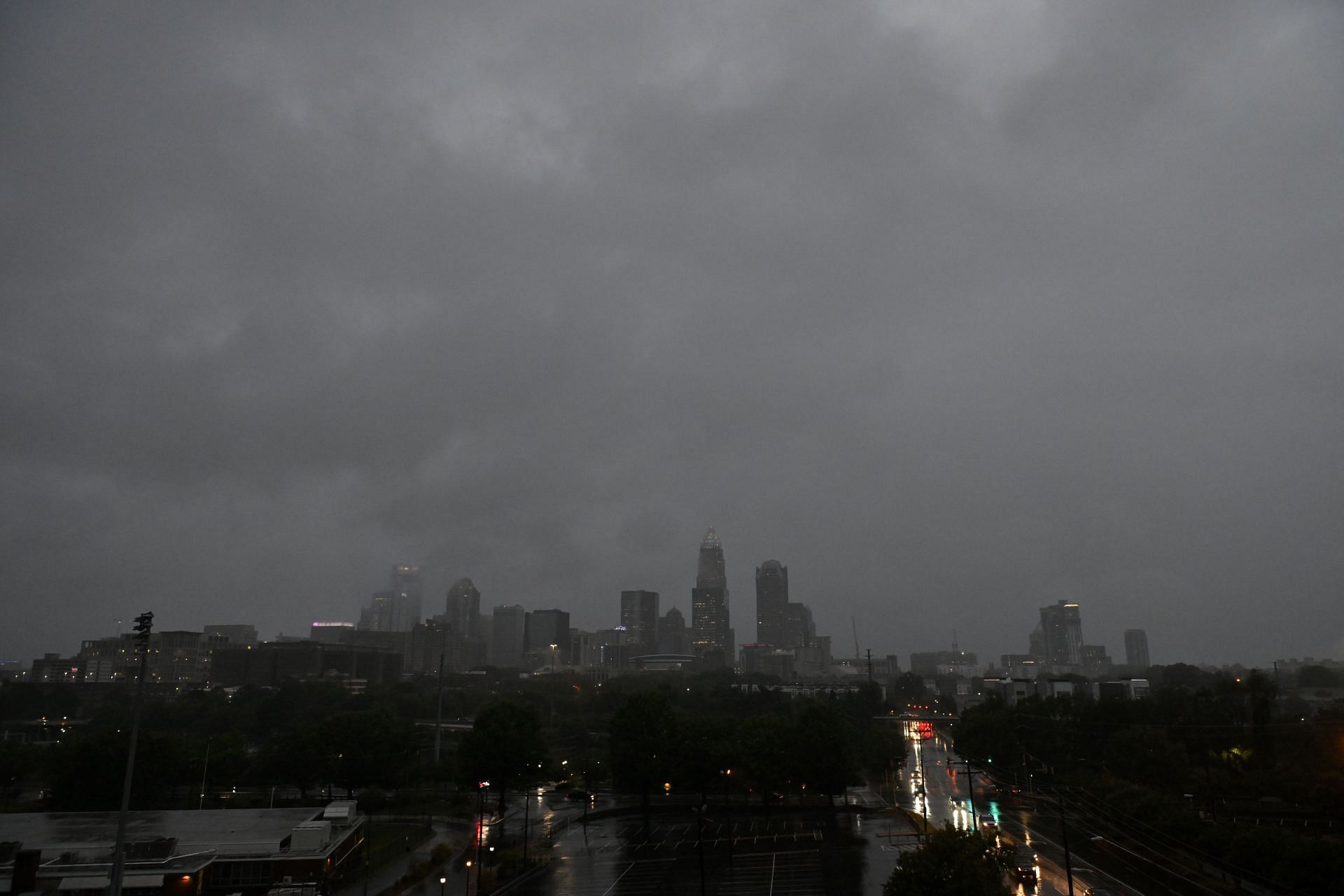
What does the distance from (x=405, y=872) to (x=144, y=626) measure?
2245 cm

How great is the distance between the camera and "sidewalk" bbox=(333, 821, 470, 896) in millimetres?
38994

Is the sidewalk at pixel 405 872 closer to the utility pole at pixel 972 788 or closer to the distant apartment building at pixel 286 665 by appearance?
the utility pole at pixel 972 788

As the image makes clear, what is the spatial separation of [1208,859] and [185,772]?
68.4 metres

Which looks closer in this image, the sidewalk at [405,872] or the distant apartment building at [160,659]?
the sidewalk at [405,872]

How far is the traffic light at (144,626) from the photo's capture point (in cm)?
2820

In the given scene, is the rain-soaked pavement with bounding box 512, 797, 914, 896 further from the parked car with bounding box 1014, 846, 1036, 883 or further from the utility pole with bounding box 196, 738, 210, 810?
the utility pole with bounding box 196, 738, 210, 810

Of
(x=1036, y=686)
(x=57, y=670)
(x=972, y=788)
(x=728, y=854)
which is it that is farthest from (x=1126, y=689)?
(x=57, y=670)

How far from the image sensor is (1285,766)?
53375 mm

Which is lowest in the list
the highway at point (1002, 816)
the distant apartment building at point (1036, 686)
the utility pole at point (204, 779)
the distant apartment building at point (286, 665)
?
the highway at point (1002, 816)

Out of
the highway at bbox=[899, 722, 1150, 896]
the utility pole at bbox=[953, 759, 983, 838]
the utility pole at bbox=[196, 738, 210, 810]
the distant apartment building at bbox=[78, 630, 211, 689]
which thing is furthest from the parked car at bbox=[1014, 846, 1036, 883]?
the distant apartment building at bbox=[78, 630, 211, 689]

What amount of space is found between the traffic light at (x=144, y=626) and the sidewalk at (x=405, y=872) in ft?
53.2

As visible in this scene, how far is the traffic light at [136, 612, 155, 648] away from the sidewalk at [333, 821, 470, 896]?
16.2 meters

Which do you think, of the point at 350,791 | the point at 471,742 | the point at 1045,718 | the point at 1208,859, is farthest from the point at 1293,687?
the point at 350,791

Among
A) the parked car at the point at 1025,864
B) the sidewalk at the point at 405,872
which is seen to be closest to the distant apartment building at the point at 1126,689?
the parked car at the point at 1025,864
